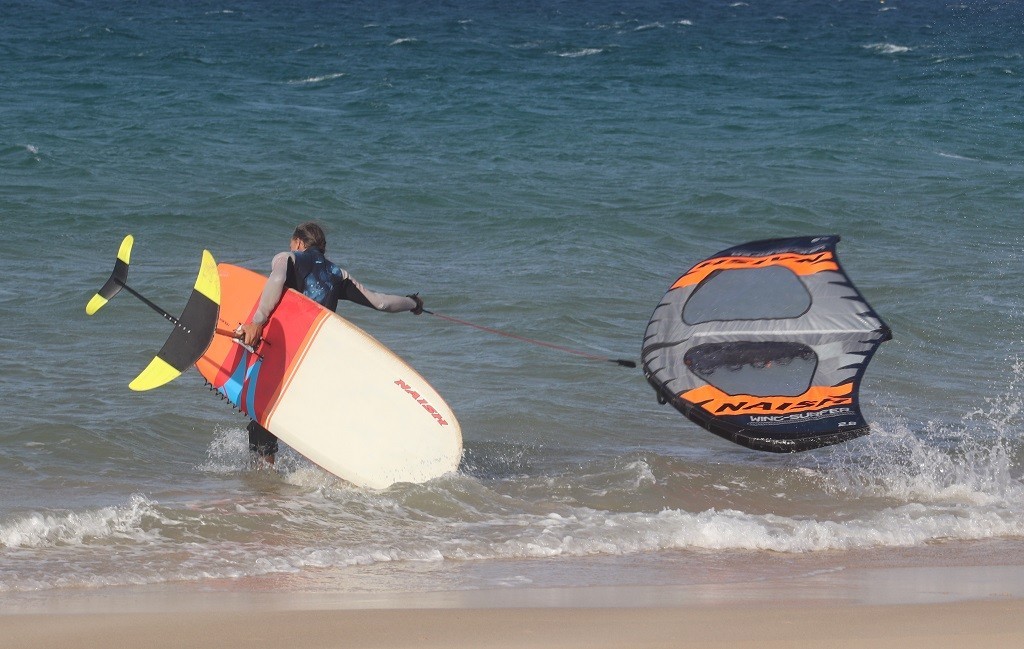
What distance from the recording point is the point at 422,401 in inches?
246

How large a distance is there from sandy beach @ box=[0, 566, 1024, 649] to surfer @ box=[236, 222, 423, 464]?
1916 mm

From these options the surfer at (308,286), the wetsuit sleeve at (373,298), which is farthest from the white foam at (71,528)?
the wetsuit sleeve at (373,298)

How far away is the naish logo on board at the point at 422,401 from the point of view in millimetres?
6211

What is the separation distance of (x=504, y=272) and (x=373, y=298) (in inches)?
213

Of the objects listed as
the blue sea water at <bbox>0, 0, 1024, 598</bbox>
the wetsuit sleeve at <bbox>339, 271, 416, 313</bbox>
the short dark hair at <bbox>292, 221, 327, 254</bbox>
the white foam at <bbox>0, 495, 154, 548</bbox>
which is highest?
the short dark hair at <bbox>292, 221, 327, 254</bbox>

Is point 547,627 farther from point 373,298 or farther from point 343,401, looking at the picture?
point 373,298

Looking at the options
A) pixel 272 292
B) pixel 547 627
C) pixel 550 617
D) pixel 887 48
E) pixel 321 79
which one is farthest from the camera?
pixel 887 48

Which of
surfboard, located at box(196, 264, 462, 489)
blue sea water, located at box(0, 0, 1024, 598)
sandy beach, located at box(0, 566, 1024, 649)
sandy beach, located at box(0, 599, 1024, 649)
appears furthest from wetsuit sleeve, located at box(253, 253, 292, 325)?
sandy beach, located at box(0, 599, 1024, 649)

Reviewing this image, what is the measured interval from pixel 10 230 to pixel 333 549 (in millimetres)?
8727

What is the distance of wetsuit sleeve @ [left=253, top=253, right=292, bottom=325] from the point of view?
243 inches

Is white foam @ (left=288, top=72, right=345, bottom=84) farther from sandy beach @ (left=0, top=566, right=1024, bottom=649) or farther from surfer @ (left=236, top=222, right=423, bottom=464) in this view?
sandy beach @ (left=0, top=566, right=1024, bottom=649)

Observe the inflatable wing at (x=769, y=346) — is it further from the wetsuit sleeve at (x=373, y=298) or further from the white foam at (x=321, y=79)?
the white foam at (x=321, y=79)

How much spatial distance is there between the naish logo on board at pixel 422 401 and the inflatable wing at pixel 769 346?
1.16m

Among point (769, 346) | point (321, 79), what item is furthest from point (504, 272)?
point (321, 79)
